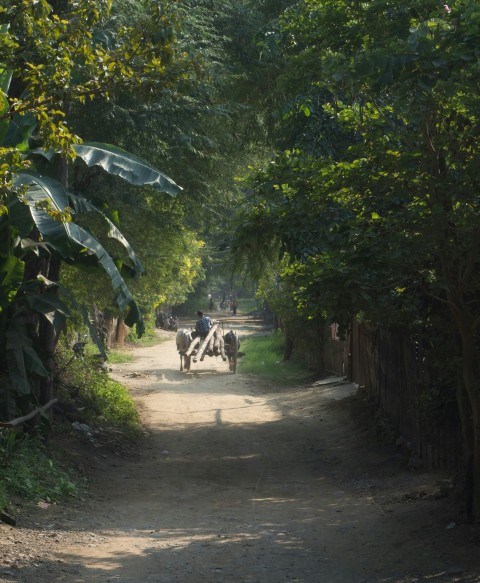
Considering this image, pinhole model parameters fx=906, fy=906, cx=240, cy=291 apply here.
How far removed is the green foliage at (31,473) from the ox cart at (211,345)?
1454 cm

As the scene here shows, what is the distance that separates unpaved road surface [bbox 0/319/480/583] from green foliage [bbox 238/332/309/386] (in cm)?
774

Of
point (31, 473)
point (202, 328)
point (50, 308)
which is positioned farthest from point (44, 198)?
point (202, 328)

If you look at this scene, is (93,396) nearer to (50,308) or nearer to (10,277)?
(50,308)

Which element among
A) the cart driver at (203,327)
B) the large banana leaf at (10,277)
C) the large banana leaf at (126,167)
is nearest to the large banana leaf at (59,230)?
the large banana leaf at (10,277)

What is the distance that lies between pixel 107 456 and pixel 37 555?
636 centimetres

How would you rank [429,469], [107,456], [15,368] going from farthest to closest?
1. [107,456]
2. [429,469]
3. [15,368]

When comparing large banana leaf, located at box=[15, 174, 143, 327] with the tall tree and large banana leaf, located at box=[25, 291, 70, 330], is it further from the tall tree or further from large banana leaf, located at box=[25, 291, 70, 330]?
the tall tree

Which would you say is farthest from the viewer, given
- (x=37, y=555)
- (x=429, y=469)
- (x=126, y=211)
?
(x=126, y=211)

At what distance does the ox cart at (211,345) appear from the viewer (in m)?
27.4

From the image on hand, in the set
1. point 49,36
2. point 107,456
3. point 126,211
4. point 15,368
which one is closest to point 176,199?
point 126,211

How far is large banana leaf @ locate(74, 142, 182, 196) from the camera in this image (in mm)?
11547

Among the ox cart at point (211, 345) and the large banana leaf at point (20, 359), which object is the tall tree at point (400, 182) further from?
the ox cart at point (211, 345)

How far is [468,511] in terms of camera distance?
902 centimetres

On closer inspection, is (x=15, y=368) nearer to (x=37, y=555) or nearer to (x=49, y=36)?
(x=37, y=555)
